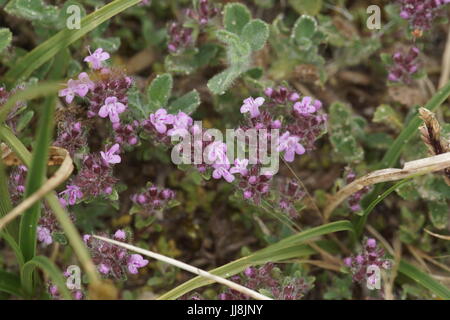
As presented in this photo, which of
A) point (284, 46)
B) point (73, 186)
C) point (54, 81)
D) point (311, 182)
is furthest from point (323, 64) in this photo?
point (54, 81)

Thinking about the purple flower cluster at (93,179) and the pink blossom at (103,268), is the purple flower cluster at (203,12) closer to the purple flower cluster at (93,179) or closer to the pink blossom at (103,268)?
the purple flower cluster at (93,179)

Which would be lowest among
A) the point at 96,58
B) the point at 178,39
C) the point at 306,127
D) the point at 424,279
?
the point at 424,279

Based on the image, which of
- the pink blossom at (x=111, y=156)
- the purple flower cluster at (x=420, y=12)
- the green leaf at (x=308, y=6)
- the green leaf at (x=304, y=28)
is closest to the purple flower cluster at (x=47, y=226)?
the pink blossom at (x=111, y=156)

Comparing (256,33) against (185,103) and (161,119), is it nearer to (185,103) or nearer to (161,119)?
(185,103)

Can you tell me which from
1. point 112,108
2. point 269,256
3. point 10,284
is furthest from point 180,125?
point 10,284

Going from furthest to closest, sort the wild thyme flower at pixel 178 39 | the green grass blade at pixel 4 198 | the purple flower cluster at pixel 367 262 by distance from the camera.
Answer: the wild thyme flower at pixel 178 39 < the purple flower cluster at pixel 367 262 < the green grass blade at pixel 4 198

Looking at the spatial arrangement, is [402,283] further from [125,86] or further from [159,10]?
[159,10]
